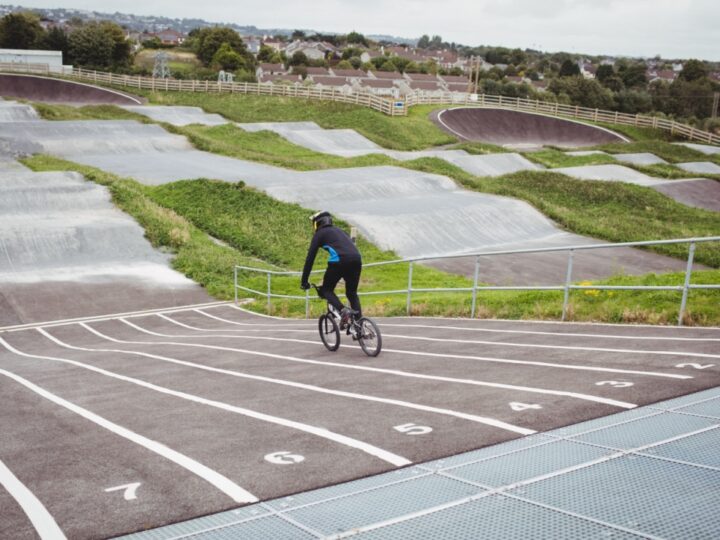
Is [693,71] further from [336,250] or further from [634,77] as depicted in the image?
[336,250]

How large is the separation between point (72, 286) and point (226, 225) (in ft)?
28.6

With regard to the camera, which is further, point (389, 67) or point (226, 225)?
point (389, 67)

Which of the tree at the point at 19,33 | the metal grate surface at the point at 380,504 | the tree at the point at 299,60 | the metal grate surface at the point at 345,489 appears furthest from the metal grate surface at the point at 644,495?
the tree at the point at 299,60

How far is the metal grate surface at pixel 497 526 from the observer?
4.46 metres

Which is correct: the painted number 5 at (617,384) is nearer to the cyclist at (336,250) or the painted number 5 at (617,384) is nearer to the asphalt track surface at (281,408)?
the asphalt track surface at (281,408)

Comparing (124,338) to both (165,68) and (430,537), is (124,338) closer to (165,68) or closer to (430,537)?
(430,537)

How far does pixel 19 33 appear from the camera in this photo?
114000 millimetres

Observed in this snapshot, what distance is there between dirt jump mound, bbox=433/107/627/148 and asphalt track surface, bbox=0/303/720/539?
199 feet

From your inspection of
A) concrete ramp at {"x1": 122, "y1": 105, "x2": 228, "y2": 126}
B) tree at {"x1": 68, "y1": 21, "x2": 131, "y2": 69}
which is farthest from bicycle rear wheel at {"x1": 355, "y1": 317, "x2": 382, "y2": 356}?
tree at {"x1": 68, "y1": 21, "x2": 131, "y2": 69}

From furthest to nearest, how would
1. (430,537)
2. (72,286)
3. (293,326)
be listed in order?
(72,286)
(293,326)
(430,537)

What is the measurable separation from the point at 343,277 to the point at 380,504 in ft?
19.1

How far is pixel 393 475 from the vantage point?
5.62m

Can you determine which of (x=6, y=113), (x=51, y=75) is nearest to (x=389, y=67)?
(x=51, y=75)

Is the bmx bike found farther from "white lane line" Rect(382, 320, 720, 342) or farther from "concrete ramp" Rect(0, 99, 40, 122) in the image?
"concrete ramp" Rect(0, 99, 40, 122)
